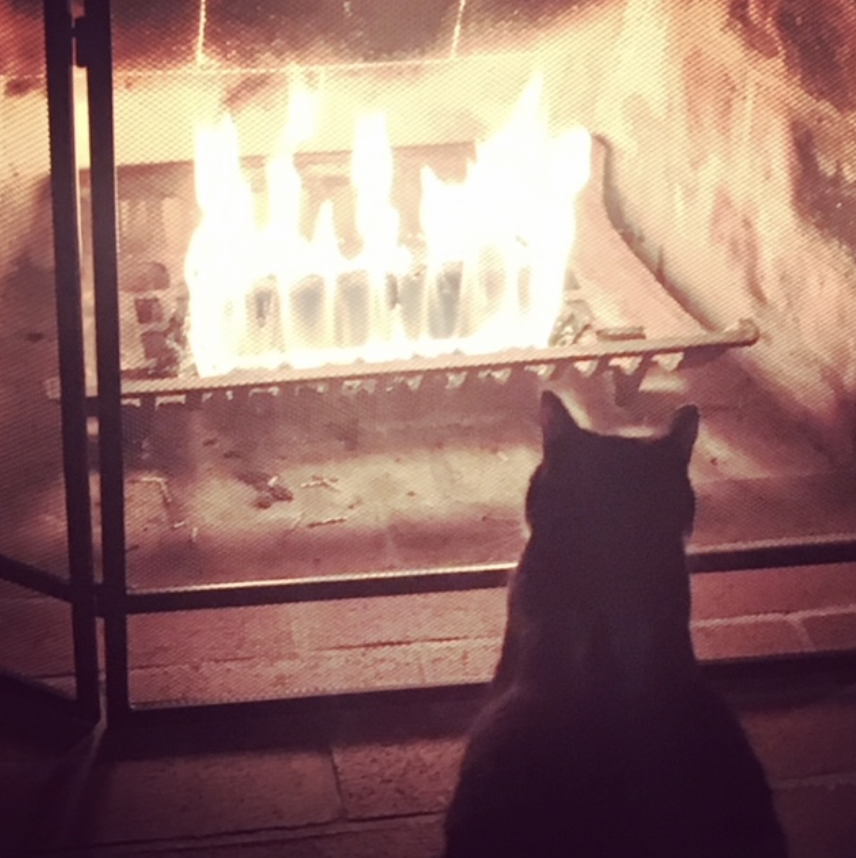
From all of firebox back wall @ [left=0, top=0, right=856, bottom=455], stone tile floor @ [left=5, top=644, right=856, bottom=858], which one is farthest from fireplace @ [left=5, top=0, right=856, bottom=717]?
stone tile floor @ [left=5, top=644, right=856, bottom=858]

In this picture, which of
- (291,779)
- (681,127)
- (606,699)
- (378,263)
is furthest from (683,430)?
(681,127)

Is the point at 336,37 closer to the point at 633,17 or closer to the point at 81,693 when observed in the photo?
the point at 633,17

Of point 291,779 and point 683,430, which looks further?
point 291,779

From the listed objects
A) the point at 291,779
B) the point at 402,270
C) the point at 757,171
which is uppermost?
the point at 757,171

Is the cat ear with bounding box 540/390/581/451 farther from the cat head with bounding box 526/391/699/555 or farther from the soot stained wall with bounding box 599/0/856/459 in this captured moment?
the soot stained wall with bounding box 599/0/856/459

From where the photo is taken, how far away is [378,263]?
287 centimetres

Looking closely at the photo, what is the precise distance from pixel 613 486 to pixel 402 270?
3.95 feet

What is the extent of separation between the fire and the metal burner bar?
6.2 inches

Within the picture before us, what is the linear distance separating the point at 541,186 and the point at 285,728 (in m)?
1.34

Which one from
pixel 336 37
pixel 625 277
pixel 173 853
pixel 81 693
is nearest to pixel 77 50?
pixel 81 693

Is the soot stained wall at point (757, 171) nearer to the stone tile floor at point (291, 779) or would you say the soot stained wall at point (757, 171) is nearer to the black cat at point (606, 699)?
the stone tile floor at point (291, 779)

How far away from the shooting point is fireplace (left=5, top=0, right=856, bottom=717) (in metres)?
2.59

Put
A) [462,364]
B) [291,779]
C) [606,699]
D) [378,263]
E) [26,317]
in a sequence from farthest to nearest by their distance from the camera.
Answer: [26,317], [378,263], [462,364], [291,779], [606,699]

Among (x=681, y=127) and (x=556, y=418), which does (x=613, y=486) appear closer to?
(x=556, y=418)
